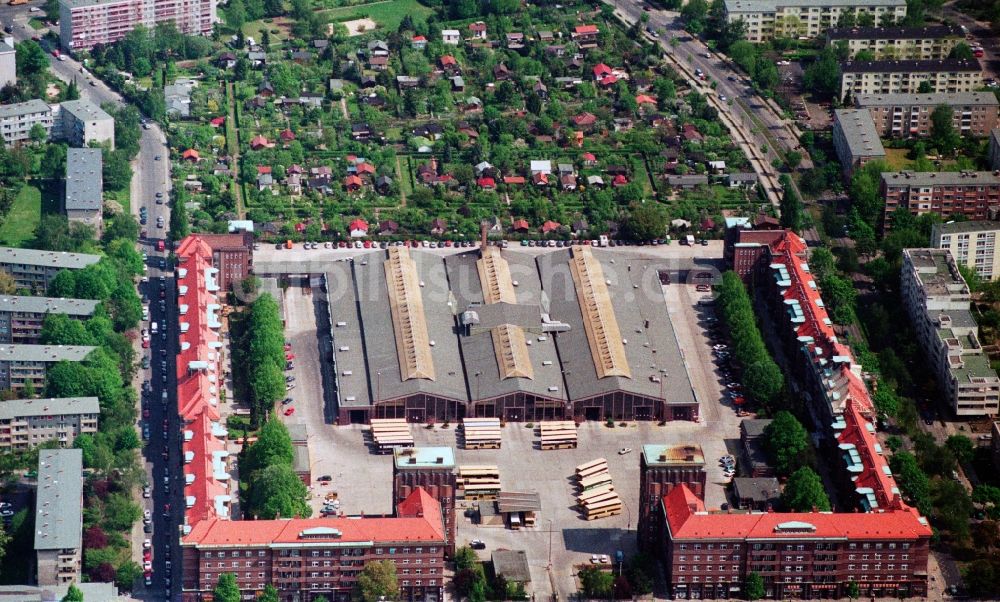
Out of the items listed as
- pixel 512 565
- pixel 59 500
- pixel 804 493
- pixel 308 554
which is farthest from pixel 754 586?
pixel 59 500

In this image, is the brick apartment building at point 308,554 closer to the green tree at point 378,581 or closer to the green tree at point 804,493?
the green tree at point 378,581

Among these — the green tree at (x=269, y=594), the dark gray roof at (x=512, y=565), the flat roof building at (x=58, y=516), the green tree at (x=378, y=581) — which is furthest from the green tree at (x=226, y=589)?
the dark gray roof at (x=512, y=565)

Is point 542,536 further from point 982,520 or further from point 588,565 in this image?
point 982,520

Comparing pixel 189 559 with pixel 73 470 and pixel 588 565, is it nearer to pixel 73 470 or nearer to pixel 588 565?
pixel 73 470

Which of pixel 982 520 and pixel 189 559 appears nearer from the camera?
pixel 189 559

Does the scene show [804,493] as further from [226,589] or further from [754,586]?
[226,589]

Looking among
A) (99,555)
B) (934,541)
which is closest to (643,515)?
(934,541)

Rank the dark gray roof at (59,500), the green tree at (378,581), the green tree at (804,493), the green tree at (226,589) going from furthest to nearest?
the green tree at (804,493), the dark gray roof at (59,500), the green tree at (378,581), the green tree at (226,589)
